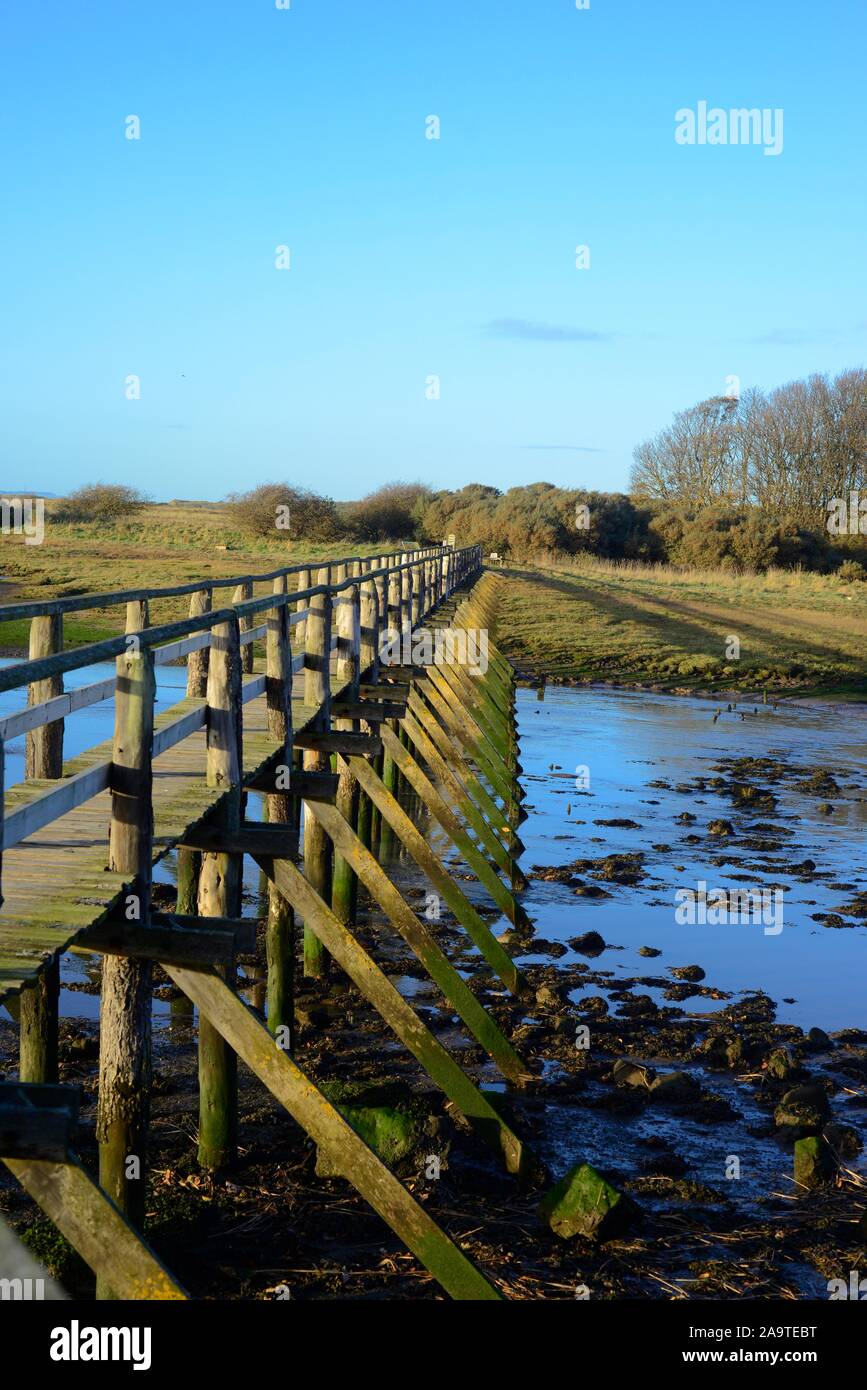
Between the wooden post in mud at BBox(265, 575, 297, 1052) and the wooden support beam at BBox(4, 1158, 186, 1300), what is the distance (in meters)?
5.33

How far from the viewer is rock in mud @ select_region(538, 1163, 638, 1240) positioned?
7.64m

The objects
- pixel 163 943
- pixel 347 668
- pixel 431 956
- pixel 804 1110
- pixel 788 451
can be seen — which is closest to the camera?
pixel 163 943

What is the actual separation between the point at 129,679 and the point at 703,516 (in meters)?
70.2

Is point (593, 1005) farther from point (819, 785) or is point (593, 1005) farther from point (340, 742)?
point (819, 785)

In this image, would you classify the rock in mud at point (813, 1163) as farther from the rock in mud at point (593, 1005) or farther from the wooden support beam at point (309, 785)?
the wooden support beam at point (309, 785)

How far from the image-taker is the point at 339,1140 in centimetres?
616

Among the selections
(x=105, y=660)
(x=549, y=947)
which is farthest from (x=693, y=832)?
(x=105, y=660)

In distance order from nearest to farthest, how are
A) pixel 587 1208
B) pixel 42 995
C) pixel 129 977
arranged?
pixel 129 977, pixel 587 1208, pixel 42 995

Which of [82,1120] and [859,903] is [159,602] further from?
[82,1120]

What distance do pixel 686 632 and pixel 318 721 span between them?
33.3 m

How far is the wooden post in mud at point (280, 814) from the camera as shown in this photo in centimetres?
964

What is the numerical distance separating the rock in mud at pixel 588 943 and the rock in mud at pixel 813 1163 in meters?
4.87

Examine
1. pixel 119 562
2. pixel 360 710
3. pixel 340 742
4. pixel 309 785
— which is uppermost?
pixel 119 562
